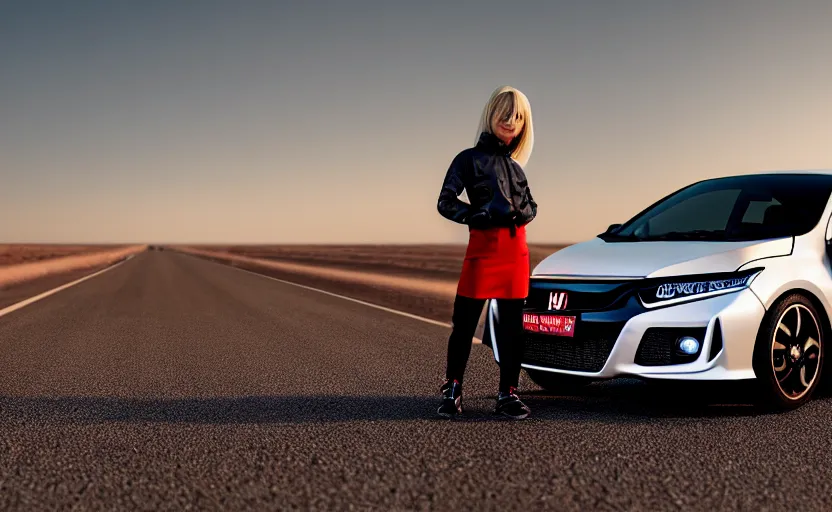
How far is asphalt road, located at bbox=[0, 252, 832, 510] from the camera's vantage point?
3551 millimetres

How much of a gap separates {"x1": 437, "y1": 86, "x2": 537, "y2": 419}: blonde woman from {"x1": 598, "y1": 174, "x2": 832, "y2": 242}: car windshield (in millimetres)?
1617

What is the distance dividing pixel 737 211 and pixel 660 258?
1.53 metres

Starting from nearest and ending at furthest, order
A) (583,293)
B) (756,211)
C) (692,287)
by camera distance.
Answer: (692,287) → (583,293) → (756,211)

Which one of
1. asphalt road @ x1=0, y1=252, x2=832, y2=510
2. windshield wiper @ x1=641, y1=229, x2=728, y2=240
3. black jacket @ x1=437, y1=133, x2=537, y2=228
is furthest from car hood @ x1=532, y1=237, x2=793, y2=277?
asphalt road @ x1=0, y1=252, x2=832, y2=510

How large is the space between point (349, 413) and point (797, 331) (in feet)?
9.77

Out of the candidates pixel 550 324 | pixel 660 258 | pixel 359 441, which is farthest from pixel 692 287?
pixel 359 441

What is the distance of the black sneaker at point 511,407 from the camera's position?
514 cm

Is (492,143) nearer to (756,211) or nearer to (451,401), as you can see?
(451,401)

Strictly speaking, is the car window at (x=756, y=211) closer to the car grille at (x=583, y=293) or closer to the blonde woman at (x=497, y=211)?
the car grille at (x=583, y=293)

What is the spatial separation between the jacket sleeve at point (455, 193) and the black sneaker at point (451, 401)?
3.61 feet

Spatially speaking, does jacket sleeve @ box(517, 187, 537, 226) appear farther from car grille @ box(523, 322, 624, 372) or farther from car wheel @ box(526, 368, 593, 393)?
car wheel @ box(526, 368, 593, 393)

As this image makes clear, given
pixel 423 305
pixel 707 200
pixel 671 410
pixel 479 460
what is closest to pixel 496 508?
pixel 479 460

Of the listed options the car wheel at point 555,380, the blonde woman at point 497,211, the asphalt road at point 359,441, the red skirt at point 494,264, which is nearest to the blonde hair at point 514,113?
the blonde woman at point 497,211

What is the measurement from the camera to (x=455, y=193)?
4.90 metres
